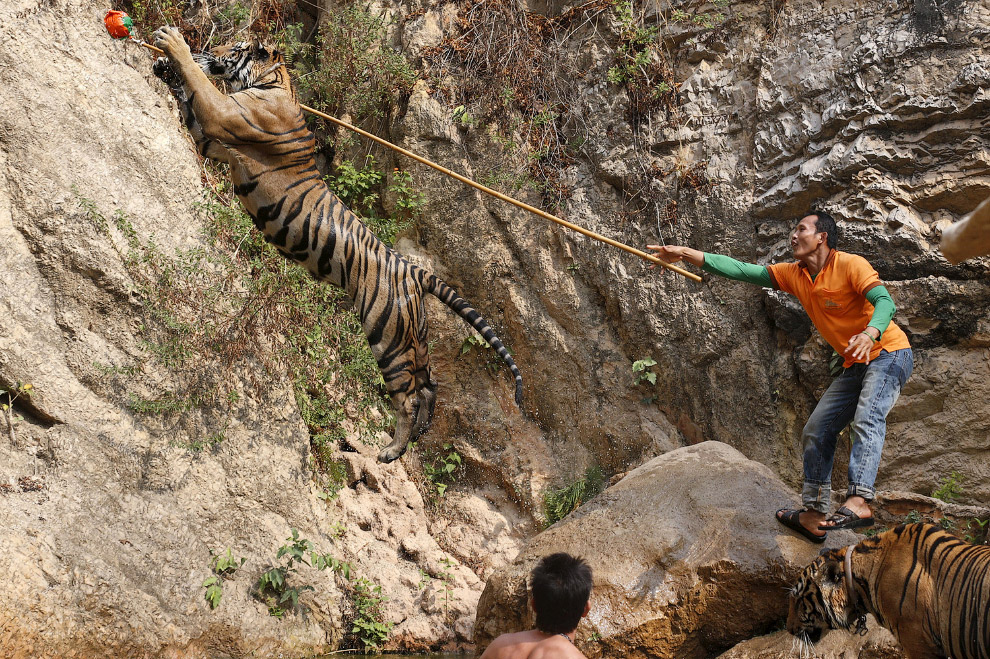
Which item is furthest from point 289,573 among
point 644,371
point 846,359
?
point 846,359

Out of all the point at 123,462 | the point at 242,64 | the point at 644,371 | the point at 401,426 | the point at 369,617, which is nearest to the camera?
the point at 242,64

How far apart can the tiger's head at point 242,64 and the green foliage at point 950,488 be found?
18.2 feet

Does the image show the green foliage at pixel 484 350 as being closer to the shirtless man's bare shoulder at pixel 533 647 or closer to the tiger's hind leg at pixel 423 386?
the tiger's hind leg at pixel 423 386

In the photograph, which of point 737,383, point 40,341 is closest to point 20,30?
point 40,341

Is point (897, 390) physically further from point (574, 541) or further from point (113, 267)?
point (113, 267)

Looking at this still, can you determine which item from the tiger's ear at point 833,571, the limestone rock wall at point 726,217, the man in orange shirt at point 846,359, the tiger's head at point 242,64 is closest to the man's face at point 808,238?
the man in orange shirt at point 846,359

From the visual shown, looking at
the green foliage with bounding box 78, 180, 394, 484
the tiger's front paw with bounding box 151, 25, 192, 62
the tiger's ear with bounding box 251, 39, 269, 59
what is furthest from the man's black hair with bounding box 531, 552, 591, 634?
the green foliage with bounding box 78, 180, 394, 484

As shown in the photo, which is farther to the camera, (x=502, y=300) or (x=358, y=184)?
(x=358, y=184)

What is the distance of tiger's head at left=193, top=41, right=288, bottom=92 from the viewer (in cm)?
476

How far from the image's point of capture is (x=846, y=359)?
14.7 ft

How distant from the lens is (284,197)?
4.62 m

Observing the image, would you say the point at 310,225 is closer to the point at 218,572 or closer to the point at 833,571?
the point at 218,572

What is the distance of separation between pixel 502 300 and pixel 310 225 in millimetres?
3463

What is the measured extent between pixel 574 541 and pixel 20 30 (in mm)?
5770
